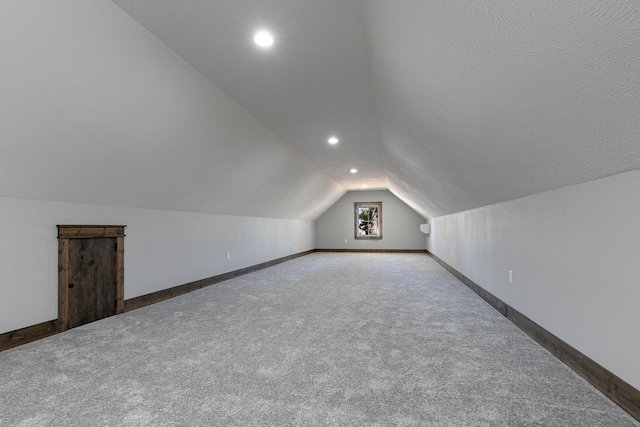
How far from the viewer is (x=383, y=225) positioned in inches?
519

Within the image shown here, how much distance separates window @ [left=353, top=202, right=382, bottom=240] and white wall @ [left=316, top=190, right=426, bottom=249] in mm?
160

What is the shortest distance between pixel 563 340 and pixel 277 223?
25.7 feet

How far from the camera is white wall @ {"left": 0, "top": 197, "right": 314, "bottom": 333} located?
303 centimetres

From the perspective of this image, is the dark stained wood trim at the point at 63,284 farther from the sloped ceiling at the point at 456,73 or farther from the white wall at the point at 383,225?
the white wall at the point at 383,225

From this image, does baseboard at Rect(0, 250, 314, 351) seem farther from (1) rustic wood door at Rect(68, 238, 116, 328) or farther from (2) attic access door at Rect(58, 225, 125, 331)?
(1) rustic wood door at Rect(68, 238, 116, 328)

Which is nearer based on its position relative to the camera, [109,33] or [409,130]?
[109,33]

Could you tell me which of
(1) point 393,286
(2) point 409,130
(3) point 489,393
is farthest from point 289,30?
(1) point 393,286

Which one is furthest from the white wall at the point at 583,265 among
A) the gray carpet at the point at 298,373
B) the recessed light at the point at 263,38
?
the recessed light at the point at 263,38

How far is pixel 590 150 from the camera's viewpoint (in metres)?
1.79

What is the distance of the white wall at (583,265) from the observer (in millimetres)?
1780

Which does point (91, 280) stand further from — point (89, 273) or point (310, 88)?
point (310, 88)

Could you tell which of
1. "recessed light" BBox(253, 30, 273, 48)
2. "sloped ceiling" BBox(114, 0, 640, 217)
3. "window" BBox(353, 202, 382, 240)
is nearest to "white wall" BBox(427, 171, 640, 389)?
"sloped ceiling" BBox(114, 0, 640, 217)

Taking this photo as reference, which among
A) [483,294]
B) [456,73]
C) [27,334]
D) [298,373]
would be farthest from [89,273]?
[483,294]

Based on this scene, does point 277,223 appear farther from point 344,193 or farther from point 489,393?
point 489,393
